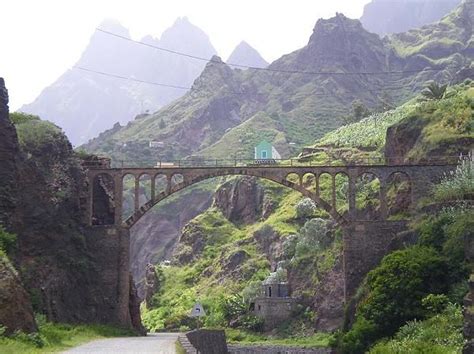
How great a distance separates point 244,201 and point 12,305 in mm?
68185

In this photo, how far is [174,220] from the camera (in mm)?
140750

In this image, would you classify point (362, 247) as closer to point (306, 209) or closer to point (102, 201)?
point (102, 201)

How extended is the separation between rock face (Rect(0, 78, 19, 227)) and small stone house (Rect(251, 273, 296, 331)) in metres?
31.3

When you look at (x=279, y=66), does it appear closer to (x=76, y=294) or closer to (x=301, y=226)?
(x=301, y=226)

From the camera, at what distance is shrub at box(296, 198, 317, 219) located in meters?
86.2

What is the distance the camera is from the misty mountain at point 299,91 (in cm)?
15238

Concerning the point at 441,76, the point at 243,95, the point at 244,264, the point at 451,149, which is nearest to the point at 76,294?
the point at 451,149

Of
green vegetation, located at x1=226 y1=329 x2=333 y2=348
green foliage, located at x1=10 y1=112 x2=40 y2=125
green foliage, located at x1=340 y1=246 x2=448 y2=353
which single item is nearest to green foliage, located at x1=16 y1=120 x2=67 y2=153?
green foliage, located at x1=10 y1=112 x2=40 y2=125

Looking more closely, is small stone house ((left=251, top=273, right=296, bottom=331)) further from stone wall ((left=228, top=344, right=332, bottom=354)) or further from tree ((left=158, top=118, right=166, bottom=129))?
tree ((left=158, top=118, right=166, bottom=129))

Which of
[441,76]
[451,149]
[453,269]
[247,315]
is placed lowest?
[247,315]

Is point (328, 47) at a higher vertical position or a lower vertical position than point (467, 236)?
higher

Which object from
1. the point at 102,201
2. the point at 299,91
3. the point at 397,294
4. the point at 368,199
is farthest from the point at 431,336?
the point at 299,91

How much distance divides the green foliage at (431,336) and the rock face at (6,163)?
2222 centimetres

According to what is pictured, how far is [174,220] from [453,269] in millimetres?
103700
